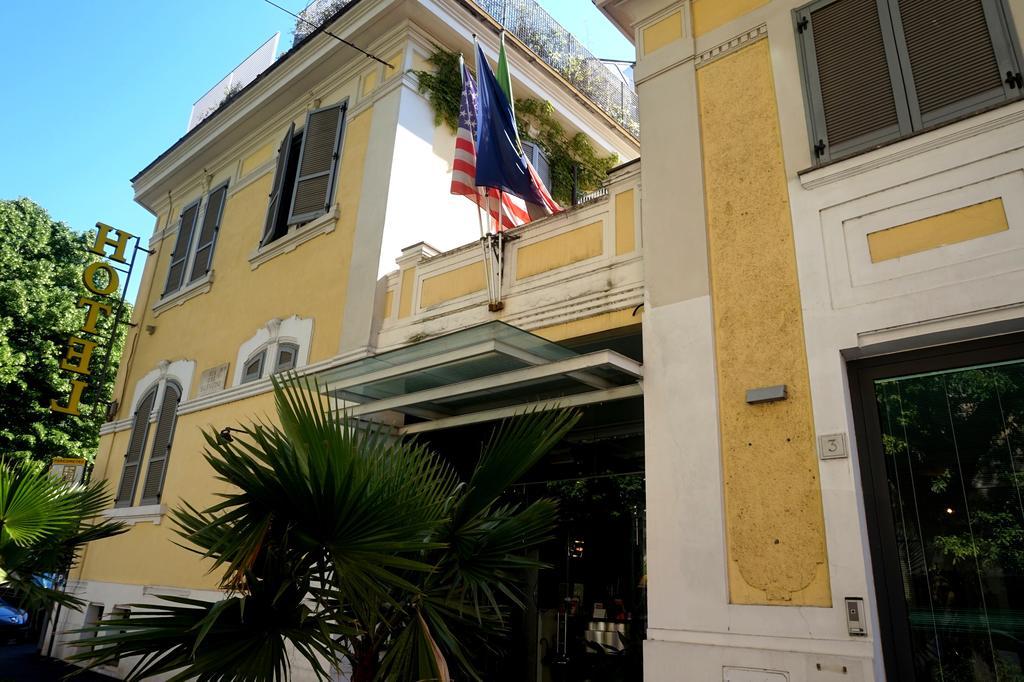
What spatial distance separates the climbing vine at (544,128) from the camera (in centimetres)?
970

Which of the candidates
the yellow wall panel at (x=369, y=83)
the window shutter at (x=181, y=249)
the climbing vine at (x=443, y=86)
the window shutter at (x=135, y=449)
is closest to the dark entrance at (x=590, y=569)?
the climbing vine at (x=443, y=86)

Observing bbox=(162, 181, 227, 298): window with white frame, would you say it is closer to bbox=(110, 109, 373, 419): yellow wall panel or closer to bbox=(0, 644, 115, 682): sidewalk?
bbox=(110, 109, 373, 419): yellow wall panel

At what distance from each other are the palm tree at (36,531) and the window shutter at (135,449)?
500 cm

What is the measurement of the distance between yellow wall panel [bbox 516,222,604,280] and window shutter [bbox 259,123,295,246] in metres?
4.88

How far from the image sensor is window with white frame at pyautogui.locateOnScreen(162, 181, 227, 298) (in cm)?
1207

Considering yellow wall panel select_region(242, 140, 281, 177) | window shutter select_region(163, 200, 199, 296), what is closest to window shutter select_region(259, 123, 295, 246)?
yellow wall panel select_region(242, 140, 281, 177)

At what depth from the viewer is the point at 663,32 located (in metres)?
6.68

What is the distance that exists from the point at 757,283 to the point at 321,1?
938 centimetres

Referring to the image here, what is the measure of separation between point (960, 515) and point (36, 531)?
6.95m

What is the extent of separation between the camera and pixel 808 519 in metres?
4.43

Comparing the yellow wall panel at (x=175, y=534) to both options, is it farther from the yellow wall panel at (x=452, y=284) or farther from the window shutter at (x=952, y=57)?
the window shutter at (x=952, y=57)

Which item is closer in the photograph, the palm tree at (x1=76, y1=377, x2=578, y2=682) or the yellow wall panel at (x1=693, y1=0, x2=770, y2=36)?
the palm tree at (x1=76, y1=377, x2=578, y2=682)

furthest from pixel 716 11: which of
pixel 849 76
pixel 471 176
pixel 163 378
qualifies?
pixel 163 378

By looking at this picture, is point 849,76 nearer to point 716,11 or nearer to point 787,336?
point 716,11
